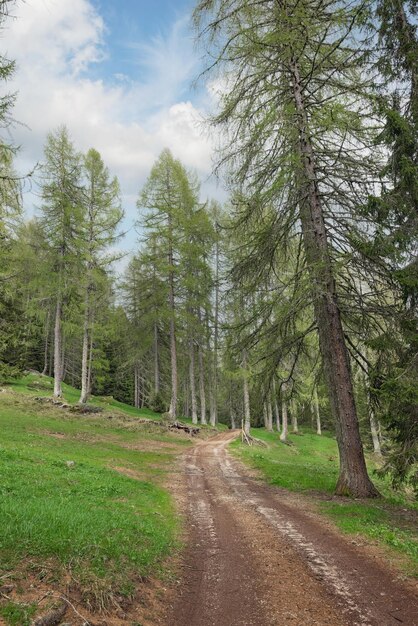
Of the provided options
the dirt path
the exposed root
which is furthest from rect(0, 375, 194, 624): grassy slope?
the exposed root

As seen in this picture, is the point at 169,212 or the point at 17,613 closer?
the point at 17,613

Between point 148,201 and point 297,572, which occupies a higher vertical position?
point 148,201

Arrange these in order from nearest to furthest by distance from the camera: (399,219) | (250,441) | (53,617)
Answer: (53,617), (399,219), (250,441)

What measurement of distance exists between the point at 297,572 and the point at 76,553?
2.97 metres

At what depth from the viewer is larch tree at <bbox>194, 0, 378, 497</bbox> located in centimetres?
984

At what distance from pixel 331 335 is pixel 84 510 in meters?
7.17

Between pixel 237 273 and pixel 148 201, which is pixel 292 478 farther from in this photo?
pixel 148 201

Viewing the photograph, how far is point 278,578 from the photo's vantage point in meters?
5.39

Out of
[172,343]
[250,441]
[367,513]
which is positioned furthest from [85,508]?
[172,343]

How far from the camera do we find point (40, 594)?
3967 mm

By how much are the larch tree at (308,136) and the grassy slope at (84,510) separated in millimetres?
5590

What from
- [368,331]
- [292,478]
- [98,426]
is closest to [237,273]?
[368,331]

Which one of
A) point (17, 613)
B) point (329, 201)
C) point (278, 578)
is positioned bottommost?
point (278, 578)

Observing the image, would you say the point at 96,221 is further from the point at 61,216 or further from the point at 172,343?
the point at 172,343
